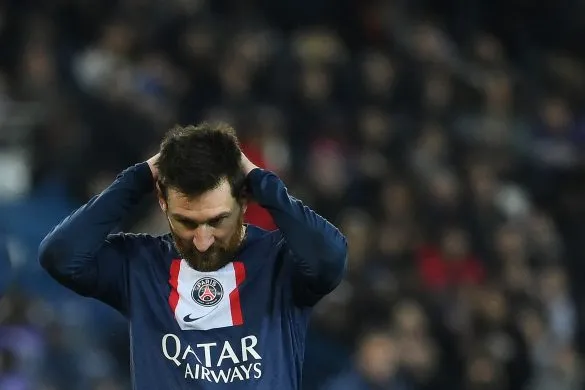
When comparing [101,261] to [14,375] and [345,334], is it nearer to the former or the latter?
[14,375]

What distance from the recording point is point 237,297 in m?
3.80

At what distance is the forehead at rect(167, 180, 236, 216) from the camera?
361 cm

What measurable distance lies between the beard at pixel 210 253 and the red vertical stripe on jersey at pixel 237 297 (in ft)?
0.12

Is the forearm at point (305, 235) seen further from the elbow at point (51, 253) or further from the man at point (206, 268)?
the elbow at point (51, 253)

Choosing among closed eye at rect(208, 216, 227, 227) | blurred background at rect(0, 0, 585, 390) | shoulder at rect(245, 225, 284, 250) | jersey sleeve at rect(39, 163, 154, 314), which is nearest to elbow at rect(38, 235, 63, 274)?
jersey sleeve at rect(39, 163, 154, 314)

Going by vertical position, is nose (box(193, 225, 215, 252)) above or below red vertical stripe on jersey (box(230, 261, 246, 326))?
above

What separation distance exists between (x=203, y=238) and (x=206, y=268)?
165mm

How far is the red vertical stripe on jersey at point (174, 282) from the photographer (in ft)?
12.5

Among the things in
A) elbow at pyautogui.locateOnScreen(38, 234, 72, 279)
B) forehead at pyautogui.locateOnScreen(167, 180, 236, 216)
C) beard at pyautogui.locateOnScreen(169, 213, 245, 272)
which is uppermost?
forehead at pyautogui.locateOnScreen(167, 180, 236, 216)

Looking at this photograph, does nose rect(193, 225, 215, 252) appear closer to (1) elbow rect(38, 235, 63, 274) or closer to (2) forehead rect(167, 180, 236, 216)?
(2) forehead rect(167, 180, 236, 216)

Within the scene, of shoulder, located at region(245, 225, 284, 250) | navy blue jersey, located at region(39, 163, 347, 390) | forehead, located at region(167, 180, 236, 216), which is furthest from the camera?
shoulder, located at region(245, 225, 284, 250)

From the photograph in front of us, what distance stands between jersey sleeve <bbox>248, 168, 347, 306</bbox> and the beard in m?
0.11

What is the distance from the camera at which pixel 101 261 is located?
3.83m

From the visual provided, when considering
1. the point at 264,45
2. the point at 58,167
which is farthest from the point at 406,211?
the point at 58,167
